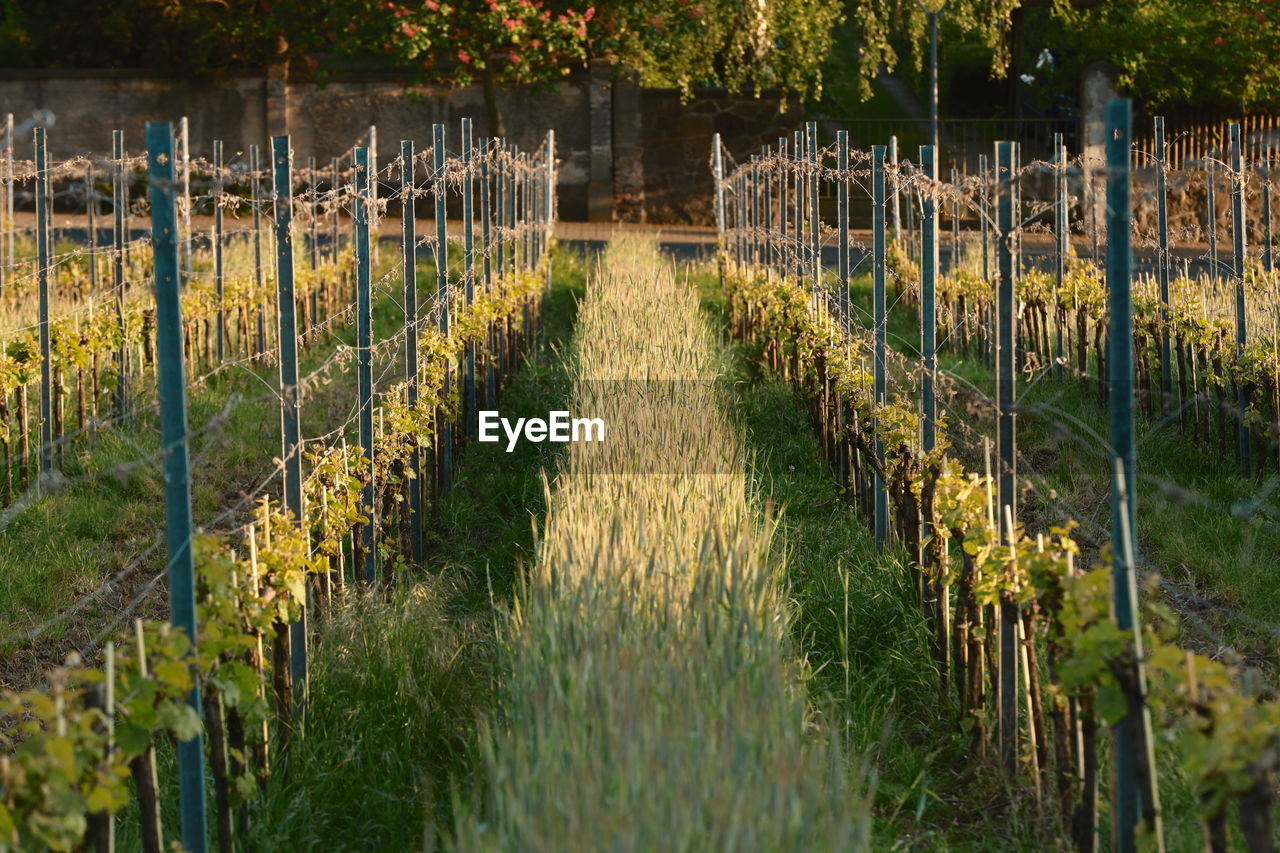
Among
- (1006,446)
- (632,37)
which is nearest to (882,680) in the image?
(1006,446)

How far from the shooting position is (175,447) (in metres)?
3.78

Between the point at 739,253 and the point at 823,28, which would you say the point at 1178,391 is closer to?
the point at 739,253

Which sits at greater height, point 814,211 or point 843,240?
point 814,211

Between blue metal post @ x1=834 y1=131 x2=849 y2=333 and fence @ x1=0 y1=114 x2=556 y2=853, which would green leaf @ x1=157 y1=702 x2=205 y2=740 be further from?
blue metal post @ x1=834 y1=131 x2=849 y2=333

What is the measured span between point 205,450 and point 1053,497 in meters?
2.56

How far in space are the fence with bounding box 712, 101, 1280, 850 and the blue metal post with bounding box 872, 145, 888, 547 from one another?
0.01 meters

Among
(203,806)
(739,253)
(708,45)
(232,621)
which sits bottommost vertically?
(203,806)

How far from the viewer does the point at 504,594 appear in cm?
623

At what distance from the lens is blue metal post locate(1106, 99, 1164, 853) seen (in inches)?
137

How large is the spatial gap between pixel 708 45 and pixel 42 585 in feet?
53.5

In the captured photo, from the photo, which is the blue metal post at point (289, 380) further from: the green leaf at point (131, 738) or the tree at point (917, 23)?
the tree at point (917, 23)

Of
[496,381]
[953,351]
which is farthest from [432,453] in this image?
[953,351]

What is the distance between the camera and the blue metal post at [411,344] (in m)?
6.99

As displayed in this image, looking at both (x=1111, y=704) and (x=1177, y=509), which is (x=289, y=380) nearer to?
(x=1111, y=704)
